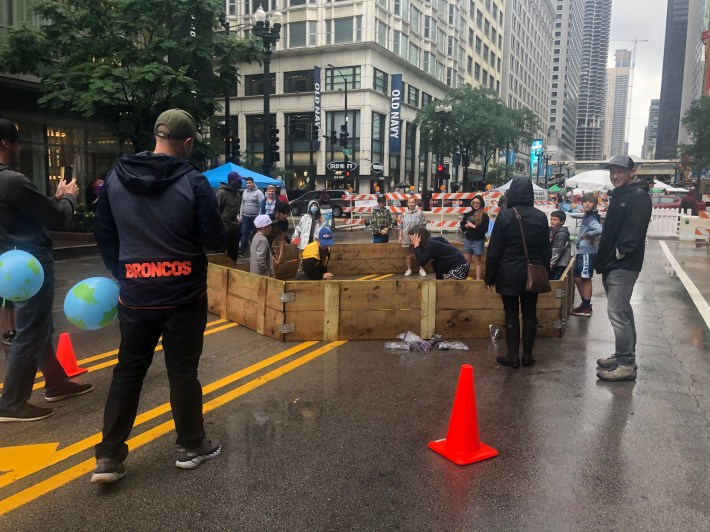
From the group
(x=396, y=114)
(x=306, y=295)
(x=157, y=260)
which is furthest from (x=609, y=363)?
(x=396, y=114)

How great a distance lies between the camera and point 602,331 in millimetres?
7512

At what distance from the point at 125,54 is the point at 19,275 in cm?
1547

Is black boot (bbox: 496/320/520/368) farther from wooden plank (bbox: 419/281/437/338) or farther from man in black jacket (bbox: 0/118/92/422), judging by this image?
man in black jacket (bbox: 0/118/92/422)

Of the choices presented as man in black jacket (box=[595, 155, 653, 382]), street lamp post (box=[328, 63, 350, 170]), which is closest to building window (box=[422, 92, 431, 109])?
street lamp post (box=[328, 63, 350, 170])

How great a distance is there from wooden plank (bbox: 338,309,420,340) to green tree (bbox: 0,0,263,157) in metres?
12.3

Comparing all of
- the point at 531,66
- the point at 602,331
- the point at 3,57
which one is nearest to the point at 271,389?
the point at 602,331

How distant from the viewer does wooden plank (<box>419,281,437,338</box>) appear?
266 inches

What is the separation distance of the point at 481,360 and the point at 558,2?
194574mm

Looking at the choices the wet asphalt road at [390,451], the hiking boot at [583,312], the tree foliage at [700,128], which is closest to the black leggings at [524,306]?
the wet asphalt road at [390,451]

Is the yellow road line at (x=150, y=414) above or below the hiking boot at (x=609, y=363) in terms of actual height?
below

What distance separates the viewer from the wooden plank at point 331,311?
662 cm

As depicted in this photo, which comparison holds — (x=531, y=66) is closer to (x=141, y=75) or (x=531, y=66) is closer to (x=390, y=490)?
(x=141, y=75)

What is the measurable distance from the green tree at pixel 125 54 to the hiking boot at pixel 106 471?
14776mm

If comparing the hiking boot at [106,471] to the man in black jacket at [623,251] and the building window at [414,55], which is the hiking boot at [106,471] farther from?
the building window at [414,55]
